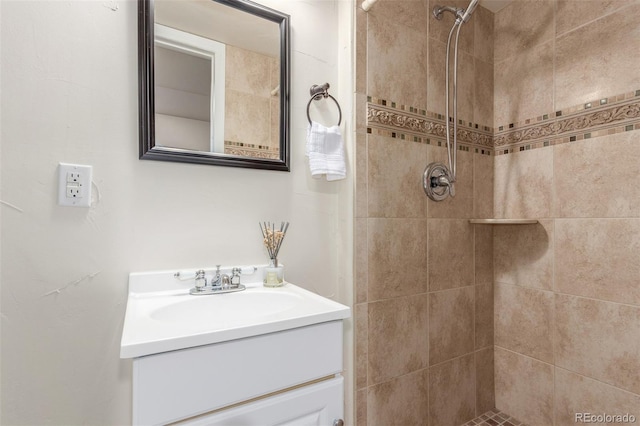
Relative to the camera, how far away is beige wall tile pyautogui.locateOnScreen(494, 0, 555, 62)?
5.11ft

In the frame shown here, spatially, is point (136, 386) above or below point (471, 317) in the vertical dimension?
above

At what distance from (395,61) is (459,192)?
70 cm

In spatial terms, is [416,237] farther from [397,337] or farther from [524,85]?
[524,85]

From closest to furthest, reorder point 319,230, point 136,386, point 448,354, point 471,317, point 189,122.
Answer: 1. point 136,386
2. point 189,122
3. point 319,230
4. point 448,354
5. point 471,317

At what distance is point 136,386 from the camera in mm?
589

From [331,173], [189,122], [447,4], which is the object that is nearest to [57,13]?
[189,122]

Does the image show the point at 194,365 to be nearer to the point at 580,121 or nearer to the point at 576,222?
the point at 576,222

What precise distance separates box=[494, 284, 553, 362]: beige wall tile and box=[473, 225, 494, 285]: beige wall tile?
0.35 ft

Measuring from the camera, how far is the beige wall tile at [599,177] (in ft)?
4.15

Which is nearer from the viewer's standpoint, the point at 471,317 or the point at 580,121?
the point at 580,121

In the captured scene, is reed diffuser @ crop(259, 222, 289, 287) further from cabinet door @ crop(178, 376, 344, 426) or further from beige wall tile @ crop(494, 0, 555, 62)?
beige wall tile @ crop(494, 0, 555, 62)

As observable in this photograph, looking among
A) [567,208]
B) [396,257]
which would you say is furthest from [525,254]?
[396,257]

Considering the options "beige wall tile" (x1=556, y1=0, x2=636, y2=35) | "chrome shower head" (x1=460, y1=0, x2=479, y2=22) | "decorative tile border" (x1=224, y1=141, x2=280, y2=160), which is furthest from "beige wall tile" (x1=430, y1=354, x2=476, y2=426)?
"beige wall tile" (x1=556, y1=0, x2=636, y2=35)

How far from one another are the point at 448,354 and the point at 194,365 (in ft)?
4.26
